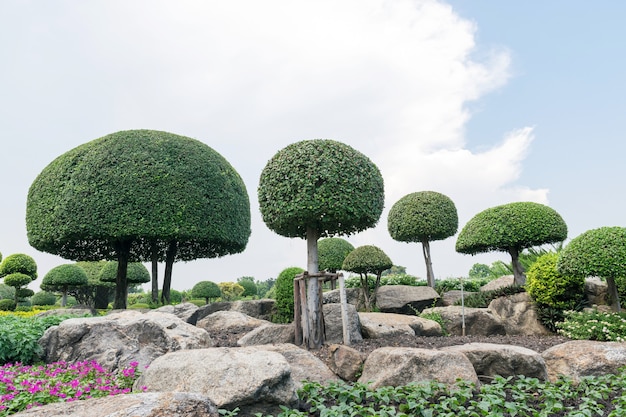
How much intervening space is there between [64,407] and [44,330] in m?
6.53

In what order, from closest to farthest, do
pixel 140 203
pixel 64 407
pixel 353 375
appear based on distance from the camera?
pixel 64 407, pixel 353 375, pixel 140 203

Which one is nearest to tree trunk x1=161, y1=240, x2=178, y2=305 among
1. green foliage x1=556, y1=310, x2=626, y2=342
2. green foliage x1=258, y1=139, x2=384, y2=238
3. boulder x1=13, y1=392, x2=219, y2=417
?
green foliage x1=258, y1=139, x2=384, y2=238

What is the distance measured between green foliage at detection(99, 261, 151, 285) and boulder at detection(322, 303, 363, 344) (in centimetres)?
2127

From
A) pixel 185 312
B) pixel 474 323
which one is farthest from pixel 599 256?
pixel 185 312

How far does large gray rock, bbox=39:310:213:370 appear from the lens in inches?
295

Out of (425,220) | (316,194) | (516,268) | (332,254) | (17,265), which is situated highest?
(425,220)

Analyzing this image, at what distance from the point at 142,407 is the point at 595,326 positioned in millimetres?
9853

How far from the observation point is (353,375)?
6281mm

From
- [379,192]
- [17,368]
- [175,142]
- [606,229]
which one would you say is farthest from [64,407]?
[175,142]

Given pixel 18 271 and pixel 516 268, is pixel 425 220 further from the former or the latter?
pixel 18 271

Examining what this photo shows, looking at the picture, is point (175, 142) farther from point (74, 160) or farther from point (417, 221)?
point (417, 221)

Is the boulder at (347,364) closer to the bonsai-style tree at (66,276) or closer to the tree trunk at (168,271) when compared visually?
the tree trunk at (168,271)

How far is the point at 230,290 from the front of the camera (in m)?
33.2

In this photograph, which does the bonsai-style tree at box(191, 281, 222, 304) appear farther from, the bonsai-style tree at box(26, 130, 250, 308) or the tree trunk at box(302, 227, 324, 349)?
the tree trunk at box(302, 227, 324, 349)
